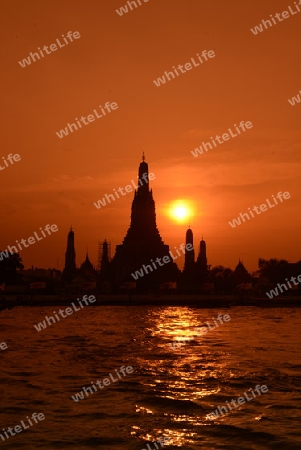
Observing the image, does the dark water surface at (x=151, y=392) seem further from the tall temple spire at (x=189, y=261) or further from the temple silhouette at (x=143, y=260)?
the tall temple spire at (x=189, y=261)

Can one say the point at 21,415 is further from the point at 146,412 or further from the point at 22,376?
the point at 22,376

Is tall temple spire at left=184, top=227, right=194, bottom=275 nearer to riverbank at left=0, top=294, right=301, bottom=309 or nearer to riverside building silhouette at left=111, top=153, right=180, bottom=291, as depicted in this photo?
riverside building silhouette at left=111, top=153, right=180, bottom=291

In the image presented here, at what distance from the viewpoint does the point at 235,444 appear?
14641 millimetres

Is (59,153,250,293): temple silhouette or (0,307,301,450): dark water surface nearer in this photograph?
→ (0,307,301,450): dark water surface

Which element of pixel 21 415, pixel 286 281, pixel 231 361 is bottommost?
pixel 286 281

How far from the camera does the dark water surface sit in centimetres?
1522

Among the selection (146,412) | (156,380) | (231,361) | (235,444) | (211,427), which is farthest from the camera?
(231,361)

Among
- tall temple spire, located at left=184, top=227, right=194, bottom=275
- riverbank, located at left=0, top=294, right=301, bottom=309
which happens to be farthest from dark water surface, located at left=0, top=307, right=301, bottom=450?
tall temple spire, located at left=184, top=227, right=194, bottom=275

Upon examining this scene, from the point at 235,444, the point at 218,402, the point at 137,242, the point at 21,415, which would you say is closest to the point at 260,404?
the point at 218,402

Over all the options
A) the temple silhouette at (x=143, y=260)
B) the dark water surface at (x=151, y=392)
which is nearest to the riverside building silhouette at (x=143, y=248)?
the temple silhouette at (x=143, y=260)

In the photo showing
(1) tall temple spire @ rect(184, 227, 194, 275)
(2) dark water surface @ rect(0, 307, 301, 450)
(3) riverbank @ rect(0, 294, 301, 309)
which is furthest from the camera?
(1) tall temple spire @ rect(184, 227, 194, 275)

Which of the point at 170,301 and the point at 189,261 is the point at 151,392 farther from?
the point at 189,261

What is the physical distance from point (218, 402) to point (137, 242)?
101074 mm

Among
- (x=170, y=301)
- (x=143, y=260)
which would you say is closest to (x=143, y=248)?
(x=143, y=260)
